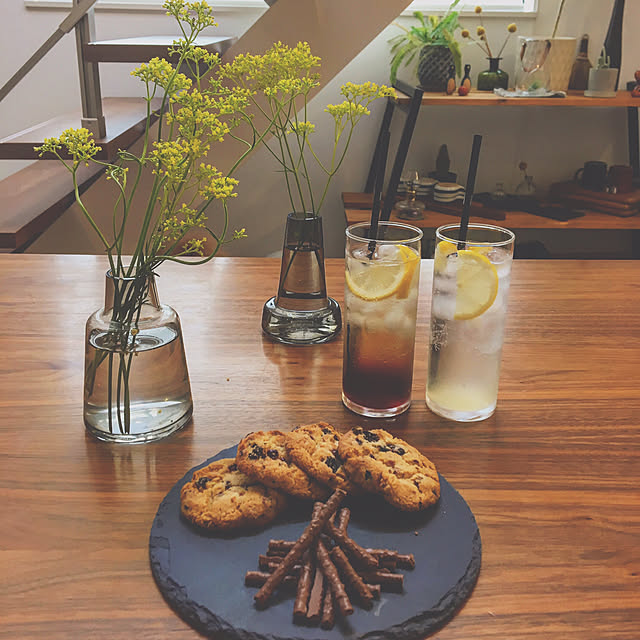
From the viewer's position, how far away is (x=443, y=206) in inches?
119

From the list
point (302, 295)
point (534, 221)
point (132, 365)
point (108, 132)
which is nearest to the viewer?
point (132, 365)

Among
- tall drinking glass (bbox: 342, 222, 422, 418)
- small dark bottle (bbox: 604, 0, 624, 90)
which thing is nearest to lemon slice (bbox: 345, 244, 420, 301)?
tall drinking glass (bbox: 342, 222, 422, 418)

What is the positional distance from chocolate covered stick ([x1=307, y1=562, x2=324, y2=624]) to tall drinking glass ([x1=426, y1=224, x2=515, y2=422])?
342mm

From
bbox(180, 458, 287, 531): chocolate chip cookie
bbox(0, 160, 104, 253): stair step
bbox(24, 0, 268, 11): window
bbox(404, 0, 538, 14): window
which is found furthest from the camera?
bbox(404, 0, 538, 14): window

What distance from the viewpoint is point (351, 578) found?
0.56 m

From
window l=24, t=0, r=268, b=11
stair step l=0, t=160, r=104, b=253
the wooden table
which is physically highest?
window l=24, t=0, r=268, b=11

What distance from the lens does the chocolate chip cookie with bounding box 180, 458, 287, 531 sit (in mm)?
634

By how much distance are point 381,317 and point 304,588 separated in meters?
0.35

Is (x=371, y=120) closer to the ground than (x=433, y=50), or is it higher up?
closer to the ground

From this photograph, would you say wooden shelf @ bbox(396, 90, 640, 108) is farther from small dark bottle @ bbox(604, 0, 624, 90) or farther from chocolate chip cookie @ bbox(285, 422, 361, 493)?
chocolate chip cookie @ bbox(285, 422, 361, 493)

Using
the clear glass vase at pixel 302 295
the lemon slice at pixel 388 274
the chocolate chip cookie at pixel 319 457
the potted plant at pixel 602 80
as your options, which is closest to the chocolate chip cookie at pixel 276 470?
the chocolate chip cookie at pixel 319 457

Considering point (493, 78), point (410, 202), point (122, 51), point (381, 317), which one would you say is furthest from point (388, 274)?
point (493, 78)

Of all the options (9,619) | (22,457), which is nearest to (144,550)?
(9,619)

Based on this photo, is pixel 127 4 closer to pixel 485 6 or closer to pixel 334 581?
pixel 485 6
